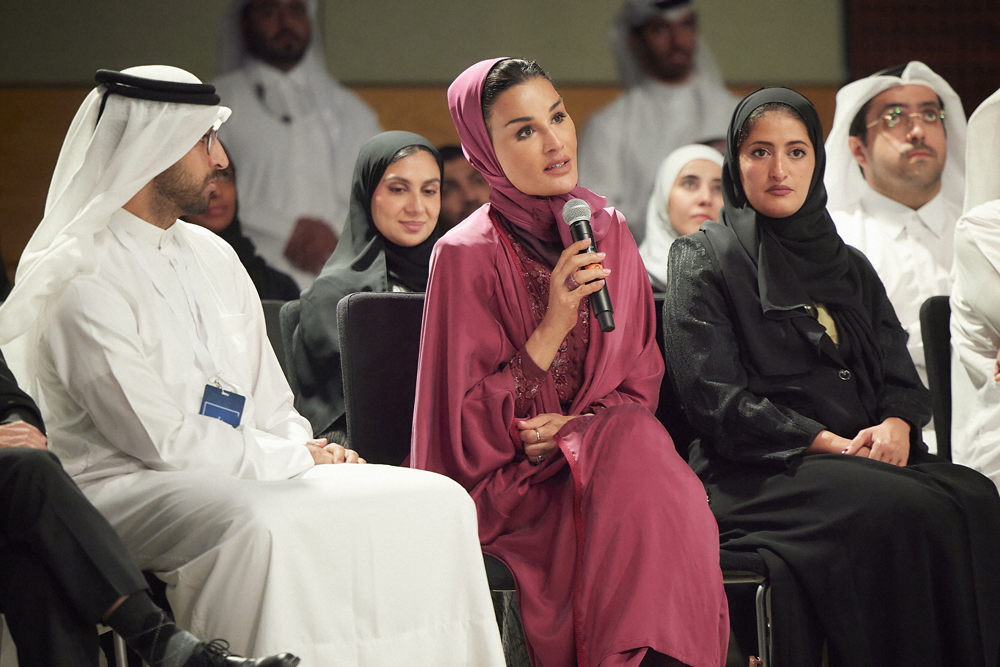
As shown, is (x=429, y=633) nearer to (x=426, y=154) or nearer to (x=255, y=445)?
(x=255, y=445)

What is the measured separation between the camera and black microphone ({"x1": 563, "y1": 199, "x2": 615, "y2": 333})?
Answer: 201cm

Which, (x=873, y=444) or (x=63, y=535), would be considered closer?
(x=63, y=535)

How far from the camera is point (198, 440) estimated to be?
204 centimetres

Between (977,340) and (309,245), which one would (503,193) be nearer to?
(977,340)

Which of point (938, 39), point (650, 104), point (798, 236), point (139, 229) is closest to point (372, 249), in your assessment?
point (139, 229)

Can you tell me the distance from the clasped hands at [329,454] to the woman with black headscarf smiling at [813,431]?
0.82 metres

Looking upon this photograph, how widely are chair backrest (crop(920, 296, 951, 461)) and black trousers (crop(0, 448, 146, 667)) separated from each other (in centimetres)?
224

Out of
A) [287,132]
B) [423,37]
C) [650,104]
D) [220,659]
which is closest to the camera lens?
[220,659]

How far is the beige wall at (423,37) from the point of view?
4883 mm

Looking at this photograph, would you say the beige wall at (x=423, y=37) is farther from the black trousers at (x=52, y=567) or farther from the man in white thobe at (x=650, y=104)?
the black trousers at (x=52, y=567)

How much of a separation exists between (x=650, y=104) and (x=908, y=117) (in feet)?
5.95

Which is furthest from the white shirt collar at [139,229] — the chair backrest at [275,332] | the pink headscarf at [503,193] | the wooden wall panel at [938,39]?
the wooden wall panel at [938,39]

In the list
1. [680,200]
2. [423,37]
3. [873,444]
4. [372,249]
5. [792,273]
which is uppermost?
[423,37]

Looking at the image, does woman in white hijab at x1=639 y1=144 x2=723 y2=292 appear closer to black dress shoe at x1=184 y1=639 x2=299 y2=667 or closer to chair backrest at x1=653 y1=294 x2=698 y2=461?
chair backrest at x1=653 y1=294 x2=698 y2=461
